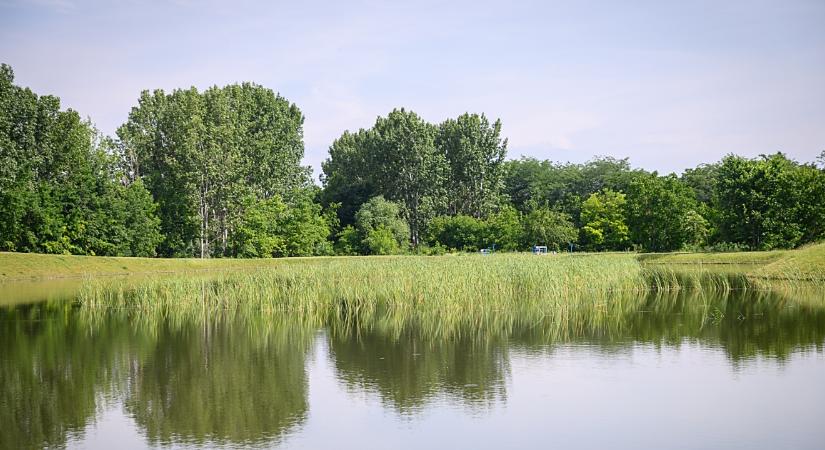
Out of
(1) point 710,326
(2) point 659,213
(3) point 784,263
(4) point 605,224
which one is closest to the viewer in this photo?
(1) point 710,326

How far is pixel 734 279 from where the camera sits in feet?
98.8

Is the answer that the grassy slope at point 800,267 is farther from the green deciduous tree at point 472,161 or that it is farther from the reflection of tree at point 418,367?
the green deciduous tree at point 472,161

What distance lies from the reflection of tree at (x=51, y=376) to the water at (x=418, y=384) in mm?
47

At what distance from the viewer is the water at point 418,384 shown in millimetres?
9078

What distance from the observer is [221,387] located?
463 inches

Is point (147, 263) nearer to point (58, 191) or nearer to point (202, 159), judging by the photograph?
point (58, 191)

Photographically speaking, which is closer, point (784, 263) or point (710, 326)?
point (710, 326)

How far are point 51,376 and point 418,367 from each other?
20.2 feet

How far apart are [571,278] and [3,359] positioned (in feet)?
51.7

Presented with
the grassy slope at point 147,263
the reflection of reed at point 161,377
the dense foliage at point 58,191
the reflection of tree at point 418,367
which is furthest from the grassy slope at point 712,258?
the dense foliage at point 58,191

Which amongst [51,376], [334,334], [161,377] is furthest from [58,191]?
[161,377]

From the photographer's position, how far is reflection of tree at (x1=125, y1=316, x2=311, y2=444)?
371 inches

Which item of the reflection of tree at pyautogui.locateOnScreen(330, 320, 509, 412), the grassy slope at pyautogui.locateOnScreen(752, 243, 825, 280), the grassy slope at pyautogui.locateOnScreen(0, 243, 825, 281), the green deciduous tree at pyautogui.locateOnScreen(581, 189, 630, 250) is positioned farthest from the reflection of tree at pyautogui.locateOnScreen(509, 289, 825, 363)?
the green deciduous tree at pyautogui.locateOnScreen(581, 189, 630, 250)

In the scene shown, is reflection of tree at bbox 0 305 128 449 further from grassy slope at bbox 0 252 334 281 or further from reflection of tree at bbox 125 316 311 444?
grassy slope at bbox 0 252 334 281
